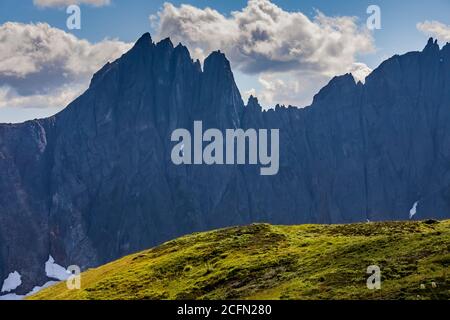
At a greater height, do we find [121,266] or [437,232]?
[437,232]

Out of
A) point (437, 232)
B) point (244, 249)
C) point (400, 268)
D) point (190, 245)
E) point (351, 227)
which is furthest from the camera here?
point (190, 245)

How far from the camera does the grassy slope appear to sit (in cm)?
5781

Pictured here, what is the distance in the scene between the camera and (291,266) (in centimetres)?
7244

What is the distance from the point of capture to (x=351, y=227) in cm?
9481

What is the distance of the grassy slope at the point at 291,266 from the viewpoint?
57.8m
